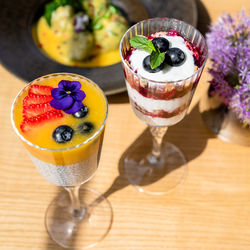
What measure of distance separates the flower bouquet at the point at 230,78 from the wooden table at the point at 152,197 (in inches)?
2.4

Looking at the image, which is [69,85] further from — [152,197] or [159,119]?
[152,197]

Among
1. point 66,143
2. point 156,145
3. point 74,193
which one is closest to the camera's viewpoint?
point 66,143

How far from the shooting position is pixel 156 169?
1.14 m

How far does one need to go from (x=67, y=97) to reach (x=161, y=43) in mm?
258

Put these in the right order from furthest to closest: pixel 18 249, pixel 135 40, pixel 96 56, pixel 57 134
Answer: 1. pixel 96 56
2. pixel 18 249
3. pixel 135 40
4. pixel 57 134

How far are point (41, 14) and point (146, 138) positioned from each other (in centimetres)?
72

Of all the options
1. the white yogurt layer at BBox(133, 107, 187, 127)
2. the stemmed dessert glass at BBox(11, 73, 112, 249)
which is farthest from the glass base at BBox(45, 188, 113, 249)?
the white yogurt layer at BBox(133, 107, 187, 127)

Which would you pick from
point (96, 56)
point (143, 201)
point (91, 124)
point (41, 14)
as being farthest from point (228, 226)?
point (41, 14)

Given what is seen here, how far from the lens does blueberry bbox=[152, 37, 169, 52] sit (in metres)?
0.80

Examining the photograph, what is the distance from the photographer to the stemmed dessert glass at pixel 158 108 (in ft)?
2.50

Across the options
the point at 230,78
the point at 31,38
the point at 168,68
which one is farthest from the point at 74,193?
the point at 31,38

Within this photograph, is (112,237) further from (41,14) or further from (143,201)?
(41,14)

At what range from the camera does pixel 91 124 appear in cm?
72

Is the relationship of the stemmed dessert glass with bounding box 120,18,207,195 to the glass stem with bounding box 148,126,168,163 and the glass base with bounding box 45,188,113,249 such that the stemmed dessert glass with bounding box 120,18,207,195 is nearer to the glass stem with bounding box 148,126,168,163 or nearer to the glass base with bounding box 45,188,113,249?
the glass stem with bounding box 148,126,168,163
